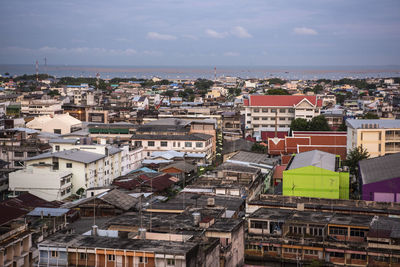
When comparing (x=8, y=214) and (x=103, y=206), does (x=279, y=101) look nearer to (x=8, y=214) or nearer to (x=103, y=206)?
(x=103, y=206)

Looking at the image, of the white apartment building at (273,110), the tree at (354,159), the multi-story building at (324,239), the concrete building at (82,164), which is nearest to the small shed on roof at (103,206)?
the concrete building at (82,164)

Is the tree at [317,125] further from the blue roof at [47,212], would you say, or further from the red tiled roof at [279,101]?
the blue roof at [47,212]

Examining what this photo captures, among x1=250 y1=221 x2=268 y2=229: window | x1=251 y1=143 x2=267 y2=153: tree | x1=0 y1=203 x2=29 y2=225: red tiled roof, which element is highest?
x1=0 y1=203 x2=29 y2=225: red tiled roof

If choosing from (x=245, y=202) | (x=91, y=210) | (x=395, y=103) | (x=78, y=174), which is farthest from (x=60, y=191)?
(x=395, y=103)

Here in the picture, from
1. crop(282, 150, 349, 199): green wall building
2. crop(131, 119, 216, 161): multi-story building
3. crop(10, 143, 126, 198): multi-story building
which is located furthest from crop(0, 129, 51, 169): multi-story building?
crop(282, 150, 349, 199): green wall building

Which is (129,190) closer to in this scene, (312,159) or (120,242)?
(312,159)

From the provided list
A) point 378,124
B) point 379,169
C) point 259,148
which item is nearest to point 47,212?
point 379,169

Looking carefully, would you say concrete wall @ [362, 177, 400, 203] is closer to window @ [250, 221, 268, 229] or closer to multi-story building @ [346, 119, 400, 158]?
window @ [250, 221, 268, 229]
